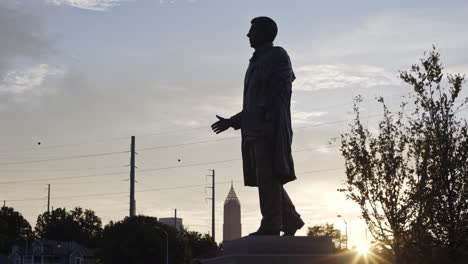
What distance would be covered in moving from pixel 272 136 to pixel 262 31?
183 centimetres

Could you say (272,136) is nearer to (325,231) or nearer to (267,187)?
(267,187)

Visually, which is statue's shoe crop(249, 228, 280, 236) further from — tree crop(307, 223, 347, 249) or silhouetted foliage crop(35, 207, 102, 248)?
silhouetted foliage crop(35, 207, 102, 248)

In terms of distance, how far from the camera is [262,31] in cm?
1370

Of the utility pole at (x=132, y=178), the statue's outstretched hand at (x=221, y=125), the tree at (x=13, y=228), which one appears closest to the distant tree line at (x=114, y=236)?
the tree at (x=13, y=228)

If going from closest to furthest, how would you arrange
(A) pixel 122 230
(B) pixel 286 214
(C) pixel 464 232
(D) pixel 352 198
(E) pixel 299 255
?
1. (E) pixel 299 255
2. (B) pixel 286 214
3. (C) pixel 464 232
4. (D) pixel 352 198
5. (A) pixel 122 230

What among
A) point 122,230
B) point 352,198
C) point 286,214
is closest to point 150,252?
point 122,230

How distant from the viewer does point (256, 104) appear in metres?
13.4

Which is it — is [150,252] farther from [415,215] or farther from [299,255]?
[299,255]

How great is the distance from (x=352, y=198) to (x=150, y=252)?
163ft

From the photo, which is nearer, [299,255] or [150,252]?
[299,255]

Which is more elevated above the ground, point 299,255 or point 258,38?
point 258,38

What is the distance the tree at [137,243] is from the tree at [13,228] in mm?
43246

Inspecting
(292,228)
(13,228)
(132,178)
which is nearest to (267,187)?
(292,228)

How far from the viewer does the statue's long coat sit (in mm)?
13141
